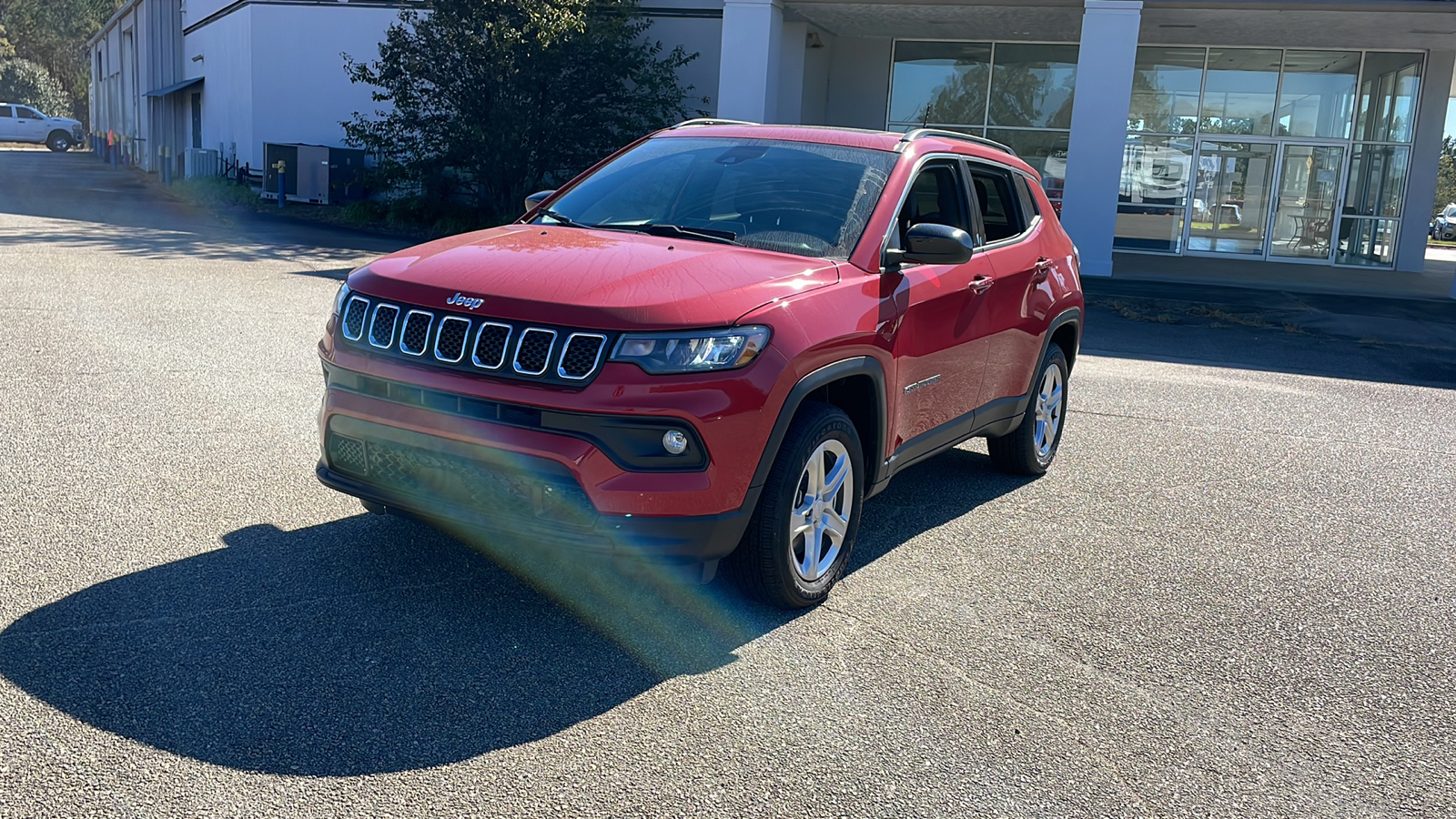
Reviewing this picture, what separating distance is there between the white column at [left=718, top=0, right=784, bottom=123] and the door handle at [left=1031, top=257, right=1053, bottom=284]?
12924mm

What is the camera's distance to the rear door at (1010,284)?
5922mm

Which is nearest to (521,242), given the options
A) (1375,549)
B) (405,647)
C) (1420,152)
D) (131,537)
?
(405,647)

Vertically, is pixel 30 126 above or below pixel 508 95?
below

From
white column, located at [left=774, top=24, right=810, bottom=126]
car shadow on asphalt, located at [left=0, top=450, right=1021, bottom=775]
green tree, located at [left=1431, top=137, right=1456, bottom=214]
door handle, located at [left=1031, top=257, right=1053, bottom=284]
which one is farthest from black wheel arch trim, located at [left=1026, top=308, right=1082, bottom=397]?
green tree, located at [left=1431, top=137, right=1456, bottom=214]

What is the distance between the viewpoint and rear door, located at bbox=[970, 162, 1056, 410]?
5.92m

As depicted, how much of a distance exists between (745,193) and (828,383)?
3.69 feet

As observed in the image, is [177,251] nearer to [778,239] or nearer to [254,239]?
[254,239]

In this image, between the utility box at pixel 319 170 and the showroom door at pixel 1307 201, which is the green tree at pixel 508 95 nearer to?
the utility box at pixel 319 170

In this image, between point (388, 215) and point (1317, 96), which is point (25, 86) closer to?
point (388, 215)

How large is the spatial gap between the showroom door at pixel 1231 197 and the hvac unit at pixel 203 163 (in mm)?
23367

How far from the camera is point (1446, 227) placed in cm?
4444

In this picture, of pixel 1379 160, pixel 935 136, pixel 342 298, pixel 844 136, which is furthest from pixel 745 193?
pixel 1379 160

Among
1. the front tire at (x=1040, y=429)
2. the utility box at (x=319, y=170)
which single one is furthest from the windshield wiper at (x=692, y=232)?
the utility box at (x=319, y=170)

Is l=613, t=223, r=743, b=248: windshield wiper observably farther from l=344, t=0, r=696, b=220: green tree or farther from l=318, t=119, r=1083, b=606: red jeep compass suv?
l=344, t=0, r=696, b=220: green tree
